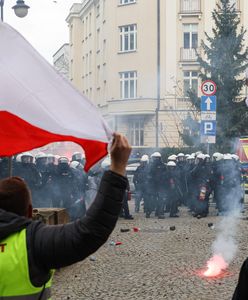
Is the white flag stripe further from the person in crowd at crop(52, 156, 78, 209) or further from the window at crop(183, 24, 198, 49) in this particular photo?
the window at crop(183, 24, 198, 49)

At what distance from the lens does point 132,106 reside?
3728cm

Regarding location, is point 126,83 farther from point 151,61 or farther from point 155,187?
point 155,187

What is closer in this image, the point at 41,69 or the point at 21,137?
the point at 41,69

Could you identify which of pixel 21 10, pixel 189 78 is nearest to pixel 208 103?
pixel 21 10

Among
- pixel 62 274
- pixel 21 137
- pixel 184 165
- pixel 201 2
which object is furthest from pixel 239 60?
pixel 21 137

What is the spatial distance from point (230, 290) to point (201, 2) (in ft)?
104

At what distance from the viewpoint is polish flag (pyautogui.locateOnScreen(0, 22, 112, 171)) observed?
304 centimetres

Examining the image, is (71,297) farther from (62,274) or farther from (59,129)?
(59,129)

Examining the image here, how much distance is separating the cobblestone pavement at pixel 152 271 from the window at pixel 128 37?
27342 millimetres

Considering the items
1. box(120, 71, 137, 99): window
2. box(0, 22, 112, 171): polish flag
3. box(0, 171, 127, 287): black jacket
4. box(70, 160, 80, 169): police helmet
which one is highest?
box(120, 71, 137, 99): window

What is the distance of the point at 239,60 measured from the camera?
24.7 meters

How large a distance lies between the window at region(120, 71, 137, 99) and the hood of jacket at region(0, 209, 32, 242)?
118 feet

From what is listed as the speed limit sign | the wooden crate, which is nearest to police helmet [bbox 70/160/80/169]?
the speed limit sign

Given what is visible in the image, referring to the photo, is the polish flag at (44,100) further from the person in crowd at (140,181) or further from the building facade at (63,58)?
the building facade at (63,58)
